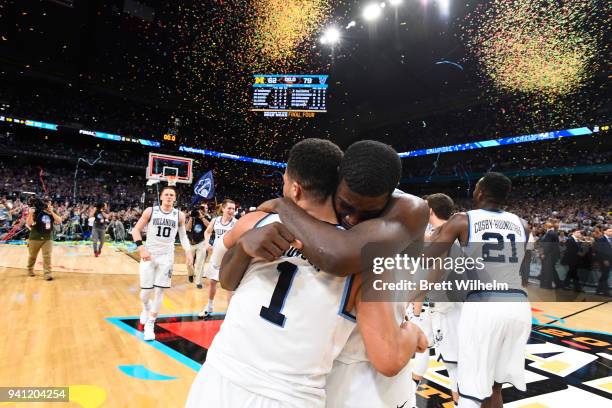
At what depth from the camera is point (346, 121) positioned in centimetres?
2520

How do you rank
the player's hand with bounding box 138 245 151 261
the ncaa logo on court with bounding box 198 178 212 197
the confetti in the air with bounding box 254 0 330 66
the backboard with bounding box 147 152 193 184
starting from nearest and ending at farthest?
1. the player's hand with bounding box 138 245 151 261
2. the confetti in the air with bounding box 254 0 330 66
3. the ncaa logo on court with bounding box 198 178 212 197
4. the backboard with bounding box 147 152 193 184

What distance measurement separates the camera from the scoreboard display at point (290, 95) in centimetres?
1462

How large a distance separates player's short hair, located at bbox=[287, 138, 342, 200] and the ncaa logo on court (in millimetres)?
9229

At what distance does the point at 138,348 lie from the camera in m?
4.48

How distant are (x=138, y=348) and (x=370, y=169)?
439cm

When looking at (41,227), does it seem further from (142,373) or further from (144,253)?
(142,373)

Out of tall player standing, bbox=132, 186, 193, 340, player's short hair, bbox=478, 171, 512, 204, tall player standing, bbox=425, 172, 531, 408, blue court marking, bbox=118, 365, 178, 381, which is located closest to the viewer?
tall player standing, bbox=425, 172, 531, 408

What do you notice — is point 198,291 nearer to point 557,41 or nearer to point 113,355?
point 113,355

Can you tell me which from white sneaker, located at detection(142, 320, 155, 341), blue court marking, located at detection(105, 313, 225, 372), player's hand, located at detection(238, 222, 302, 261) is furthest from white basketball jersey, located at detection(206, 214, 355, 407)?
white sneaker, located at detection(142, 320, 155, 341)

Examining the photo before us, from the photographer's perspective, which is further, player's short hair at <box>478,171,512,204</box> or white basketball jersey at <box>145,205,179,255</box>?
white basketball jersey at <box>145,205,179,255</box>

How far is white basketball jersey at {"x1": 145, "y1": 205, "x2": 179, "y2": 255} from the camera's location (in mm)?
5266

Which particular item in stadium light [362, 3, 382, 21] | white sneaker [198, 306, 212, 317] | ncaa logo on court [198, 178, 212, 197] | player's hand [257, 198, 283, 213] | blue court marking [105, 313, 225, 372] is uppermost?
stadium light [362, 3, 382, 21]

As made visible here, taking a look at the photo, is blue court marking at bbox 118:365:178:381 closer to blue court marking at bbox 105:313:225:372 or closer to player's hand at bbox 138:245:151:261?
blue court marking at bbox 105:313:225:372

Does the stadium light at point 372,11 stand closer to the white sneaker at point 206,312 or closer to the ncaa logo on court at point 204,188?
→ the ncaa logo on court at point 204,188
